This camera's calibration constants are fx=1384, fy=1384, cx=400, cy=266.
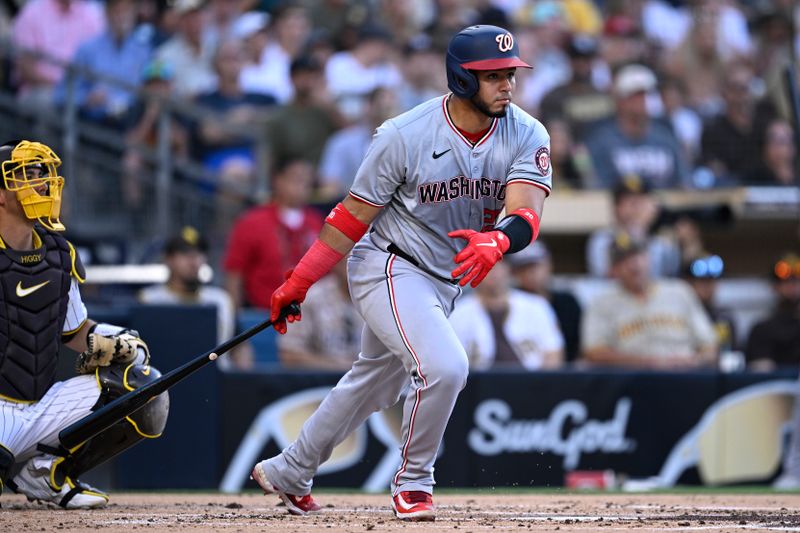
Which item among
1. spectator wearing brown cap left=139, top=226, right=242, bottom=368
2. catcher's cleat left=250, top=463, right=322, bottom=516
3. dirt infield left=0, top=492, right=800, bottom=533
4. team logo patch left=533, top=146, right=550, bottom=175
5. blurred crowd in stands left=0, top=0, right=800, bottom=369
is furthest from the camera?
blurred crowd in stands left=0, top=0, right=800, bottom=369

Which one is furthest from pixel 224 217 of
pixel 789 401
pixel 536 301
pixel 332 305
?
pixel 789 401

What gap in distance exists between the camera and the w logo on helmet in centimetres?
579

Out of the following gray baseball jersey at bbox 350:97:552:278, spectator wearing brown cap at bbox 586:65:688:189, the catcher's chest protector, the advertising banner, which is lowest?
the advertising banner

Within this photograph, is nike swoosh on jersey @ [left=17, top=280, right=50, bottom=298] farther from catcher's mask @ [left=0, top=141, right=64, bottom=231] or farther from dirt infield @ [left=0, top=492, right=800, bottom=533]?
dirt infield @ [left=0, top=492, right=800, bottom=533]

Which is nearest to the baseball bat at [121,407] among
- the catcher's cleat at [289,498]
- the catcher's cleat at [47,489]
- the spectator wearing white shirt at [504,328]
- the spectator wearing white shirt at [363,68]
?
the catcher's cleat at [47,489]

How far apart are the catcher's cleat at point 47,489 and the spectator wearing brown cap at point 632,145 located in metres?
6.70

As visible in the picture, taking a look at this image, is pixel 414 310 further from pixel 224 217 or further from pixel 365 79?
pixel 365 79

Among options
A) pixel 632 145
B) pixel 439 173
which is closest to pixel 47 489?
pixel 439 173

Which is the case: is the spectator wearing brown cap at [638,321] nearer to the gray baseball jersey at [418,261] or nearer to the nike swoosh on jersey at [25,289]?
the gray baseball jersey at [418,261]

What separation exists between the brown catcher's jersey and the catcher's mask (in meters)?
0.16

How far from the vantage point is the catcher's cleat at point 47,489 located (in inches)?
247

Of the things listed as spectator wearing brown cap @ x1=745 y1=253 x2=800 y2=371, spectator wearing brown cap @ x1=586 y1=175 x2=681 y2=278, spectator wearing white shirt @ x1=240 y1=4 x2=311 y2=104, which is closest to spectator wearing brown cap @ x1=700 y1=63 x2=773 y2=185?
spectator wearing brown cap @ x1=586 y1=175 x2=681 y2=278

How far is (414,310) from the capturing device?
582 cm

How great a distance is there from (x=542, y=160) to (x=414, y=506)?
5.14 ft
